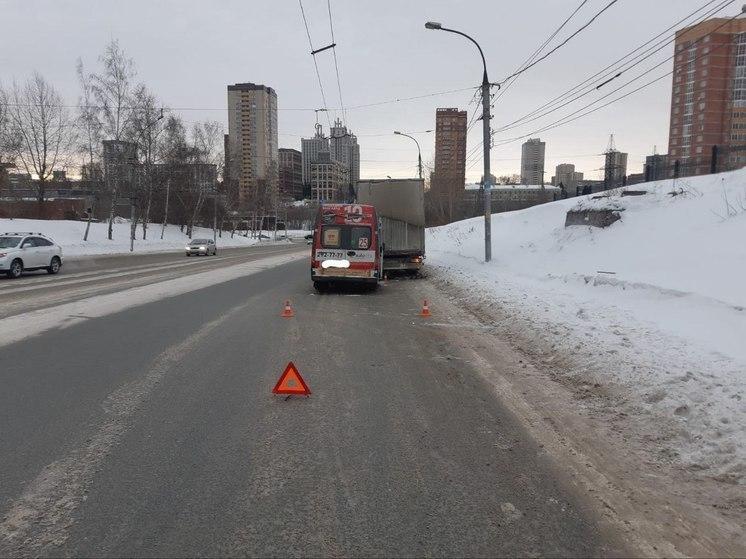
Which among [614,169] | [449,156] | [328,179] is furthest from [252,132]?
[614,169]

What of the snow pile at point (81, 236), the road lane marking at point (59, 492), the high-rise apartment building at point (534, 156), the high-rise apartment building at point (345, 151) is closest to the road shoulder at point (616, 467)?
the road lane marking at point (59, 492)

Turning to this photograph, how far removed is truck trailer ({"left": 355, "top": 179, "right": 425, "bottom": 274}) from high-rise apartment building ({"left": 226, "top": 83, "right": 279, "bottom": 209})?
28.9m

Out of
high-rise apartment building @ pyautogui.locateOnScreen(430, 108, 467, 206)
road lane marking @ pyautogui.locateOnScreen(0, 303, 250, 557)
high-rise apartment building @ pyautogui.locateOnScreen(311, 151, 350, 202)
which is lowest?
road lane marking @ pyautogui.locateOnScreen(0, 303, 250, 557)

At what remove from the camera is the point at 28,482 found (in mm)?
3529

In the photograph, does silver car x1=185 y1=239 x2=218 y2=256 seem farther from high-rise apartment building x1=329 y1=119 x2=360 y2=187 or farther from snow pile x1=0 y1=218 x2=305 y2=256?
high-rise apartment building x1=329 y1=119 x2=360 y2=187

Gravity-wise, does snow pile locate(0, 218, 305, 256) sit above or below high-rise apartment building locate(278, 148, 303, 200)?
below

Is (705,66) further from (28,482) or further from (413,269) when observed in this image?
(28,482)

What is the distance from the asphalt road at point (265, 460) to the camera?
2951 millimetres

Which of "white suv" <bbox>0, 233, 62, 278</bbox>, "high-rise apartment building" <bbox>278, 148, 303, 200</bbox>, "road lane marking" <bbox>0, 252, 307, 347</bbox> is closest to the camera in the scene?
"road lane marking" <bbox>0, 252, 307, 347</bbox>

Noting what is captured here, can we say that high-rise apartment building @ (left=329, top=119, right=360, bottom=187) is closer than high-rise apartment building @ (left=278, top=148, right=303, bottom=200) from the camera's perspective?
Yes

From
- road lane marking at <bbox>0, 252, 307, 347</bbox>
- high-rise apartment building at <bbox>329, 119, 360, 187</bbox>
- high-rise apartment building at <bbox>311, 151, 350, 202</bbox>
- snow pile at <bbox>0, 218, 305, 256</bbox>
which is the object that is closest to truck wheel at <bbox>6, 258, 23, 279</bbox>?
road lane marking at <bbox>0, 252, 307, 347</bbox>

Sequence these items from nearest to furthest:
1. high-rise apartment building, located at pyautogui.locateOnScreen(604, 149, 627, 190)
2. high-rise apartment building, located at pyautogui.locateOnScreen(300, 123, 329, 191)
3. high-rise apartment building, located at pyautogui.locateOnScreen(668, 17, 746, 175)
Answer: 1. high-rise apartment building, located at pyautogui.locateOnScreen(604, 149, 627, 190)
2. high-rise apartment building, located at pyautogui.locateOnScreen(300, 123, 329, 191)
3. high-rise apartment building, located at pyautogui.locateOnScreen(668, 17, 746, 175)

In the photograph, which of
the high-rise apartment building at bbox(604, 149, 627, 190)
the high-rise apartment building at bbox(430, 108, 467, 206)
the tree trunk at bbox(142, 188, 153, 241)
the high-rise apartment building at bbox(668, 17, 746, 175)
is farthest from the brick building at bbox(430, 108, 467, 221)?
the high-rise apartment building at bbox(668, 17, 746, 175)

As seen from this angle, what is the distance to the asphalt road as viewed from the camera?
2951 millimetres
